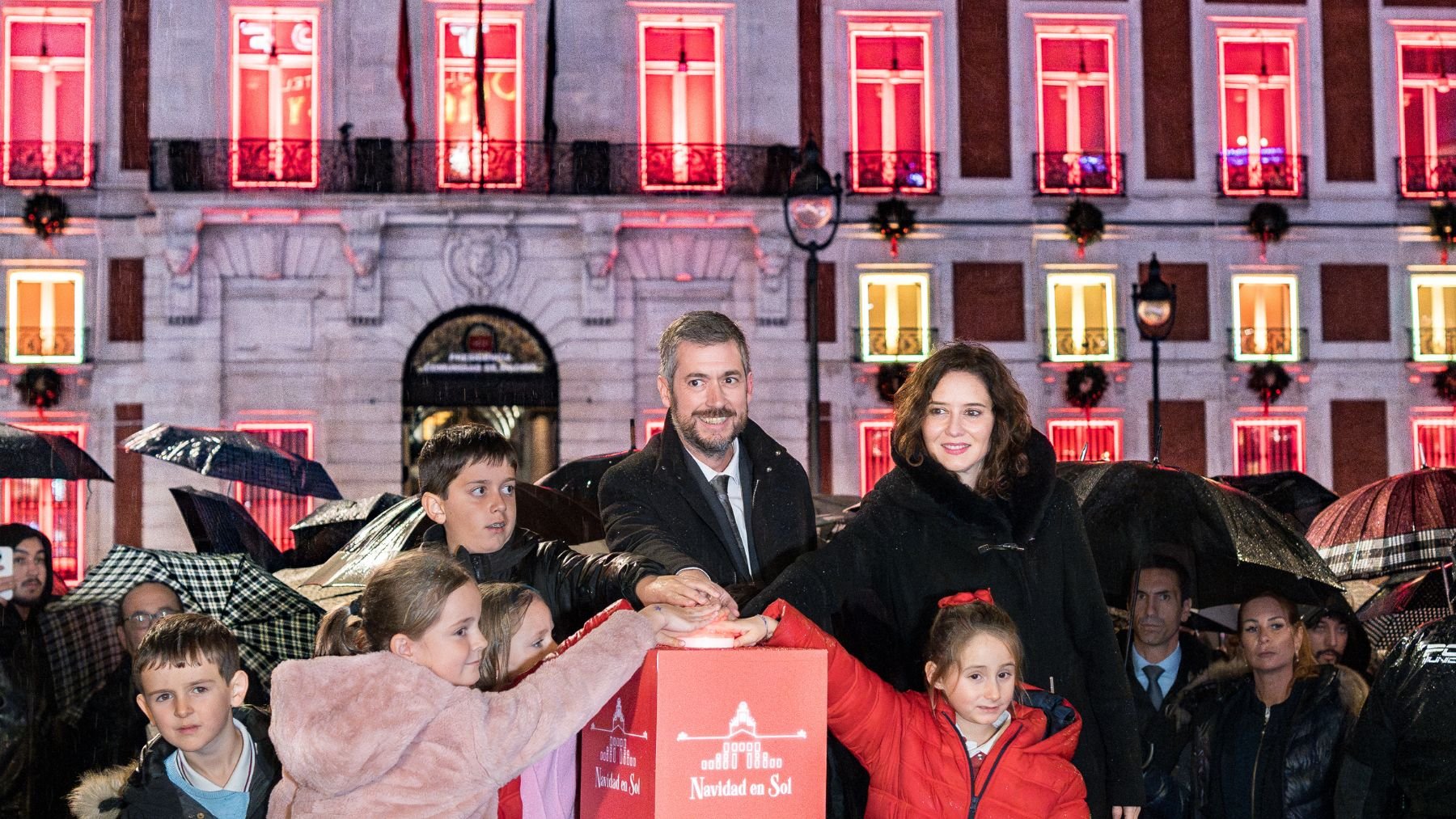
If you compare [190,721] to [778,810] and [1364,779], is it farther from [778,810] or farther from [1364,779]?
[1364,779]

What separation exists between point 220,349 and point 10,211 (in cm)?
368

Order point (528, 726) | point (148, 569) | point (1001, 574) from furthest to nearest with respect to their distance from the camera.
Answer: point (148, 569)
point (1001, 574)
point (528, 726)

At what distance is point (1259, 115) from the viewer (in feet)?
79.8

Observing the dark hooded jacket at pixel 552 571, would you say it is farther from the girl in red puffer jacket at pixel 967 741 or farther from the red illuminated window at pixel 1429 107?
the red illuminated window at pixel 1429 107

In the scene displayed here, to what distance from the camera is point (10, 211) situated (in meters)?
22.4

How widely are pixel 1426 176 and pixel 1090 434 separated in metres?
6.97

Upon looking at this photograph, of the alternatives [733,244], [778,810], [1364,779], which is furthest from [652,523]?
[733,244]

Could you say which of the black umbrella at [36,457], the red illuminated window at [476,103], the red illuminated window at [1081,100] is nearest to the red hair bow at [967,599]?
the black umbrella at [36,457]

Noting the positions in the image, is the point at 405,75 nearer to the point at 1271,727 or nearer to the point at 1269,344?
the point at 1269,344

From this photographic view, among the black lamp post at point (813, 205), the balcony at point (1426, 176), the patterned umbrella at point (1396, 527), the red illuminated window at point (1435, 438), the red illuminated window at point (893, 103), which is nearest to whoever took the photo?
the patterned umbrella at point (1396, 527)

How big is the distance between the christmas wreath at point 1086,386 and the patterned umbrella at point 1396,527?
13.8m

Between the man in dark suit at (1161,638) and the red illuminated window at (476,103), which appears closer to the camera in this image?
the man in dark suit at (1161,638)

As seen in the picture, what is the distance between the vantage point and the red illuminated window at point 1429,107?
24.4m

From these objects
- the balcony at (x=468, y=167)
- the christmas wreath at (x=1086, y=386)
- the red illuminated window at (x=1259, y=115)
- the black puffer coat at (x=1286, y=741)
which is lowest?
the black puffer coat at (x=1286, y=741)
